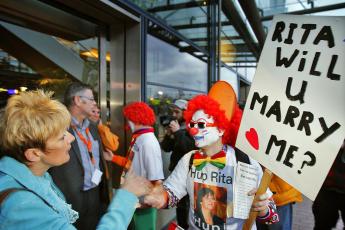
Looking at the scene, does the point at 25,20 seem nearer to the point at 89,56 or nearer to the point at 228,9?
the point at 89,56

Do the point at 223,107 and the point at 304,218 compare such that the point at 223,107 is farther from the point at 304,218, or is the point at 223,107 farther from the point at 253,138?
the point at 304,218

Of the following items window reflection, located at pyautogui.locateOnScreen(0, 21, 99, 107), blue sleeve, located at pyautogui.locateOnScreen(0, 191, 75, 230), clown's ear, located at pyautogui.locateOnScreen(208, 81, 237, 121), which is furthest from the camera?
window reflection, located at pyautogui.locateOnScreen(0, 21, 99, 107)

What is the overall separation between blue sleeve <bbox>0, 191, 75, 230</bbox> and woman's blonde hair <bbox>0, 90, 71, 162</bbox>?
0.22 meters

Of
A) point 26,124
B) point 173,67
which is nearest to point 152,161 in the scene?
point 26,124

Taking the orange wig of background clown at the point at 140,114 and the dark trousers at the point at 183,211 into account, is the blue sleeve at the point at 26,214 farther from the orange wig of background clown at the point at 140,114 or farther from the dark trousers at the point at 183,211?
the dark trousers at the point at 183,211

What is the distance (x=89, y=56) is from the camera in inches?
140

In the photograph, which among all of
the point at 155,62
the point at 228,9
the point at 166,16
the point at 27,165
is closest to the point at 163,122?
the point at 155,62

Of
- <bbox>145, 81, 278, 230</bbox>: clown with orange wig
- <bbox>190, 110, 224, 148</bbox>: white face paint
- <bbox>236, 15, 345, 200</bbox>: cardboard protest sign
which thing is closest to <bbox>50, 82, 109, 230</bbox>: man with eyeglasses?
<bbox>145, 81, 278, 230</bbox>: clown with orange wig

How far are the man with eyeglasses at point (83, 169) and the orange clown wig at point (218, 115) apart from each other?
99 cm

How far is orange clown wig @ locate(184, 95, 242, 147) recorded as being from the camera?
1.99m

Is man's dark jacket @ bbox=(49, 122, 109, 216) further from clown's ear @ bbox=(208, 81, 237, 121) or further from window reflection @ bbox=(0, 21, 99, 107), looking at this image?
clown's ear @ bbox=(208, 81, 237, 121)

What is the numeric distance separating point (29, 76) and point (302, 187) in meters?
2.60

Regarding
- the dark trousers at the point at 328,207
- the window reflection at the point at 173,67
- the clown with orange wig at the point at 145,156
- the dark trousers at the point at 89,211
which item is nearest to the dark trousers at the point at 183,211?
the clown with orange wig at the point at 145,156

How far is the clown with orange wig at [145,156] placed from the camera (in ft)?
9.30
